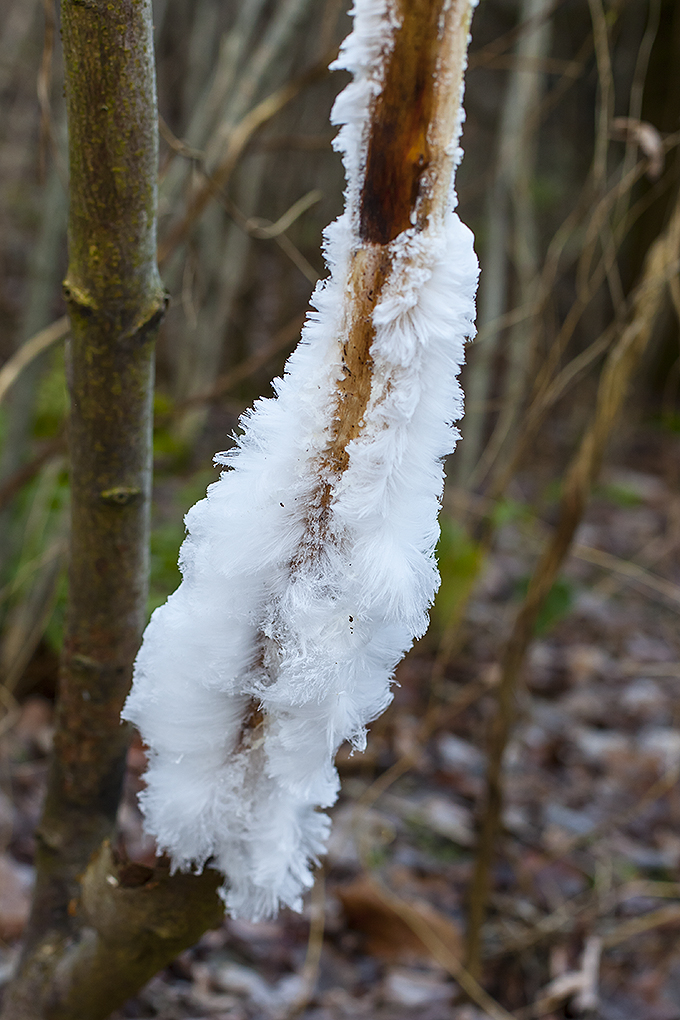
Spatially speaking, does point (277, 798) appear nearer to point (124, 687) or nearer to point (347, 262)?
point (124, 687)

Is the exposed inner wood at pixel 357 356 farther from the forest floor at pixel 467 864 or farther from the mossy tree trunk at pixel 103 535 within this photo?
the forest floor at pixel 467 864

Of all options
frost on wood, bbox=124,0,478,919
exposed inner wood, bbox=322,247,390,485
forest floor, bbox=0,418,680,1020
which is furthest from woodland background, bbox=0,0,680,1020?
exposed inner wood, bbox=322,247,390,485

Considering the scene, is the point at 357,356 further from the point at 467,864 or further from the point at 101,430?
the point at 467,864

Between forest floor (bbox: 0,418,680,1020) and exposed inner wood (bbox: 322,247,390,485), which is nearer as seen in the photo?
exposed inner wood (bbox: 322,247,390,485)

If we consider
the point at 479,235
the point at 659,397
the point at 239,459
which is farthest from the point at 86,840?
the point at 659,397

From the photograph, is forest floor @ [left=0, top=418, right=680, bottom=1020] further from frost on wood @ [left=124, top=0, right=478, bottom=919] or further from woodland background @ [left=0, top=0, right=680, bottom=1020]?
frost on wood @ [left=124, top=0, right=478, bottom=919]

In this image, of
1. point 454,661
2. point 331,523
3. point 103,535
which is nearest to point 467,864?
point 454,661
